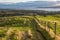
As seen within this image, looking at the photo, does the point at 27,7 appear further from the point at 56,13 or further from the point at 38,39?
the point at 38,39

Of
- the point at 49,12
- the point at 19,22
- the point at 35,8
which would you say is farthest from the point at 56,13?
the point at 19,22

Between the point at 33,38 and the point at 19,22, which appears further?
the point at 19,22

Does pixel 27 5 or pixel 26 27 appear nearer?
pixel 26 27

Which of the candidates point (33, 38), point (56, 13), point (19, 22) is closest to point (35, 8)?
point (56, 13)

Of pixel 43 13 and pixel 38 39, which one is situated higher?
pixel 38 39

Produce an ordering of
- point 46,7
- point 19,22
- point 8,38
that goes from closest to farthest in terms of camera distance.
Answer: point 8,38
point 19,22
point 46,7

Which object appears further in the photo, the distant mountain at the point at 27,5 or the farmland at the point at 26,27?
the distant mountain at the point at 27,5

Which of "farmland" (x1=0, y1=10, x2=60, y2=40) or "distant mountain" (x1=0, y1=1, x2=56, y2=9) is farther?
"distant mountain" (x1=0, y1=1, x2=56, y2=9)

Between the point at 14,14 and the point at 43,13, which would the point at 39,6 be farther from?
the point at 14,14

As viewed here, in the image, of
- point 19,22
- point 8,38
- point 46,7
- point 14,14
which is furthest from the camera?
point 46,7

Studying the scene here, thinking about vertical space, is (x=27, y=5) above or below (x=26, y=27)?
below
